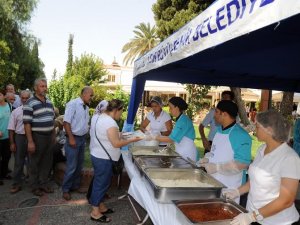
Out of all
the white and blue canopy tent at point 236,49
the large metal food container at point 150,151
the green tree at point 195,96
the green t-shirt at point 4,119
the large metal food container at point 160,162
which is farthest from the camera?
the green tree at point 195,96

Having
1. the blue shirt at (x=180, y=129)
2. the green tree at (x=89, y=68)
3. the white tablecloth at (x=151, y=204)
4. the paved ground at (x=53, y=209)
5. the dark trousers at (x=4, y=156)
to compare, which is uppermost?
the green tree at (x=89, y=68)

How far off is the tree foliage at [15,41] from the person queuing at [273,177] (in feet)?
59.6

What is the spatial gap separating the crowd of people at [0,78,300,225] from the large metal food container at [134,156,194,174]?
0.70 ft

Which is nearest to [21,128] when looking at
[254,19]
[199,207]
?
[199,207]

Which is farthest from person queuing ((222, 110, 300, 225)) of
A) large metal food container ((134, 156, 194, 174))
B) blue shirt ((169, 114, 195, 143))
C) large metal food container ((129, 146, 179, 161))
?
large metal food container ((129, 146, 179, 161))

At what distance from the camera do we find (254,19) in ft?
4.54

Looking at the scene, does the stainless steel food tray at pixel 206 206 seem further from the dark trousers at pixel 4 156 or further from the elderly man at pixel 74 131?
the dark trousers at pixel 4 156

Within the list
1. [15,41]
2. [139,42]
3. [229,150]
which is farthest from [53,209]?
[139,42]

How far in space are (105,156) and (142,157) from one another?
1.39 feet

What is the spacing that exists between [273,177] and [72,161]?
3.02 meters

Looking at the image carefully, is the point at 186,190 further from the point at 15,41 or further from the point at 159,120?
the point at 15,41

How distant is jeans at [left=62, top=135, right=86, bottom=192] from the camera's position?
4.12 meters

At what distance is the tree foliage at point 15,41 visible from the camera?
17969 millimetres

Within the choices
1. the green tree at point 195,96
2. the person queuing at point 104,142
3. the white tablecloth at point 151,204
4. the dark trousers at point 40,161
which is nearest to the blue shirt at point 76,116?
the dark trousers at point 40,161
